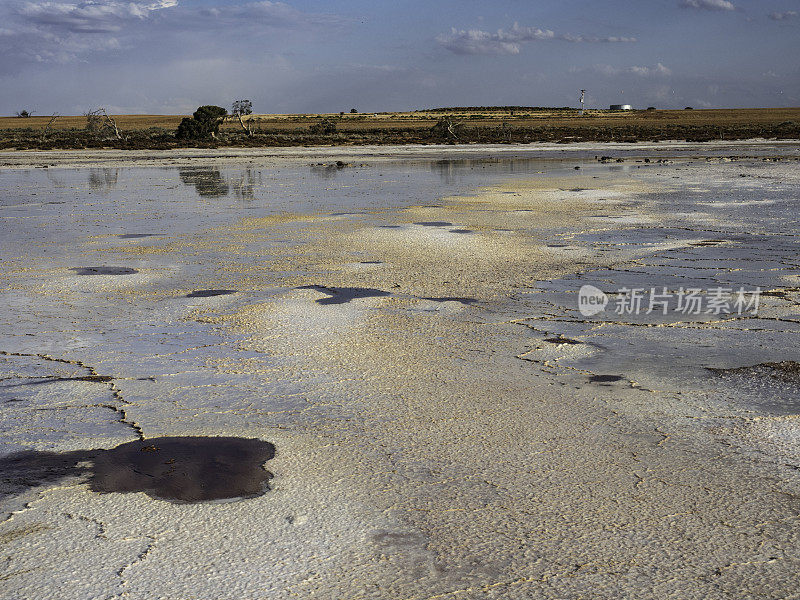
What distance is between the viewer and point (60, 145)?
52.1 meters

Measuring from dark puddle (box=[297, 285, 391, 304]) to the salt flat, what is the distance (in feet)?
0.24

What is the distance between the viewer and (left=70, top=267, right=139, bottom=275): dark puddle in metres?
9.53

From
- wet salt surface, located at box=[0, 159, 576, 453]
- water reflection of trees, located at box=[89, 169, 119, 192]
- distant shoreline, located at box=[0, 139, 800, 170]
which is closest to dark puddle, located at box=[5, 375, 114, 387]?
wet salt surface, located at box=[0, 159, 576, 453]

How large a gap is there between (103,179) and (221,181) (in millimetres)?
4337

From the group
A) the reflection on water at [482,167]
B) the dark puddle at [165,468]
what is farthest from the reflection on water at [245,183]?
the dark puddle at [165,468]

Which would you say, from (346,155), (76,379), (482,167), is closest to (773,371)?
(76,379)

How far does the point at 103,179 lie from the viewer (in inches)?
1008

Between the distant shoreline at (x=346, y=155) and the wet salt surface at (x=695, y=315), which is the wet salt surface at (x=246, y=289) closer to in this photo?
the wet salt surface at (x=695, y=315)

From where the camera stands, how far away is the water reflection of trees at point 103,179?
22.3 metres

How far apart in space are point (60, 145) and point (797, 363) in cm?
5303

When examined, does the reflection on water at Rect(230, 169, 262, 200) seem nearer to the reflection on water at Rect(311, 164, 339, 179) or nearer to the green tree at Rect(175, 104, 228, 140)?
the reflection on water at Rect(311, 164, 339, 179)

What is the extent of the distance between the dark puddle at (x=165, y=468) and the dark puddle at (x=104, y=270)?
213 inches

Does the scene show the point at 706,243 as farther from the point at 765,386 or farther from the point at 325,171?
the point at 325,171

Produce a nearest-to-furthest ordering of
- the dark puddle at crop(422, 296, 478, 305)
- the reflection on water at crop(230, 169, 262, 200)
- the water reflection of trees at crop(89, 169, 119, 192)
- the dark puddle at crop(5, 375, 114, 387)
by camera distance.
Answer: the dark puddle at crop(5, 375, 114, 387)
the dark puddle at crop(422, 296, 478, 305)
the reflection on water at crop(230, 169, 262, 200)
the water reflection of trees at crop(89, 169, 119, 192)
